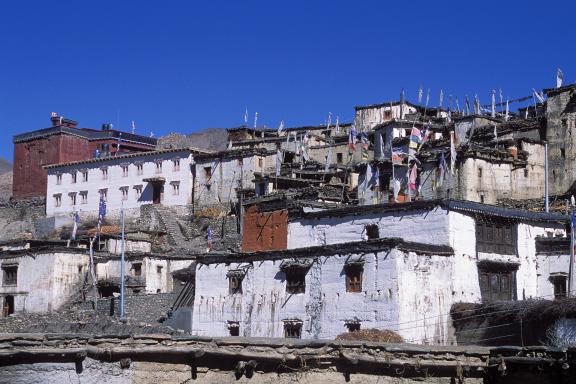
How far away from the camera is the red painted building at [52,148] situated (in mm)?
76000

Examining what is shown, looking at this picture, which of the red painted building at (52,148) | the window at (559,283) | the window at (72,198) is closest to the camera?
the window at (559,283)

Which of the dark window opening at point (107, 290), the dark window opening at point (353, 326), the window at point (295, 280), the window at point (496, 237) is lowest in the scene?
the dark window opening at point (353, 326)

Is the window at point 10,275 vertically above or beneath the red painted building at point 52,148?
beneath

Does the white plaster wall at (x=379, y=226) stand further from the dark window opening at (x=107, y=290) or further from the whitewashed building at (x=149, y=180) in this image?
the whitewashed building at (x=149, y=180)

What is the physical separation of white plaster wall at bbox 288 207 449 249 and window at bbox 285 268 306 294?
11.0 ft

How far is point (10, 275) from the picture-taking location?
4975 centimetres

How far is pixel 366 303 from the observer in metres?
29.1

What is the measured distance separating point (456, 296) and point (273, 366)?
17.5 meters

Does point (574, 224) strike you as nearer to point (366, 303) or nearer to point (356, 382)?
point (366, 303)

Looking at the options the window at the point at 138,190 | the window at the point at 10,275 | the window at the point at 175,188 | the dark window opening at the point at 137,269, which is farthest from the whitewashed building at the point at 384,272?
the window at the point at 138,190

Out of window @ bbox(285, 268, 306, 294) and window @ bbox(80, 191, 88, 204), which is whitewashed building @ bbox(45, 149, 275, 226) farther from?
window @ bbox(285, 268, 306, 294)

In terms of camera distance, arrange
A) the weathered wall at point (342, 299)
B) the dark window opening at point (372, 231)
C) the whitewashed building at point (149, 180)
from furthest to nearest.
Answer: the whitewashed building at point (149, 180), the dark window opening at point (372, 231), the weathered wall at point (342, 299)

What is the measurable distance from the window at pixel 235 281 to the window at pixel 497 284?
9593mm

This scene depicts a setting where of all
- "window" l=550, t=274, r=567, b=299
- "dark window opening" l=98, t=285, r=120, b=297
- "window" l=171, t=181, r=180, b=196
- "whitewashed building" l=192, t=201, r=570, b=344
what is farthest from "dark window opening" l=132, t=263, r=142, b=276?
"window" l=550, t=274, r=567, b=299
